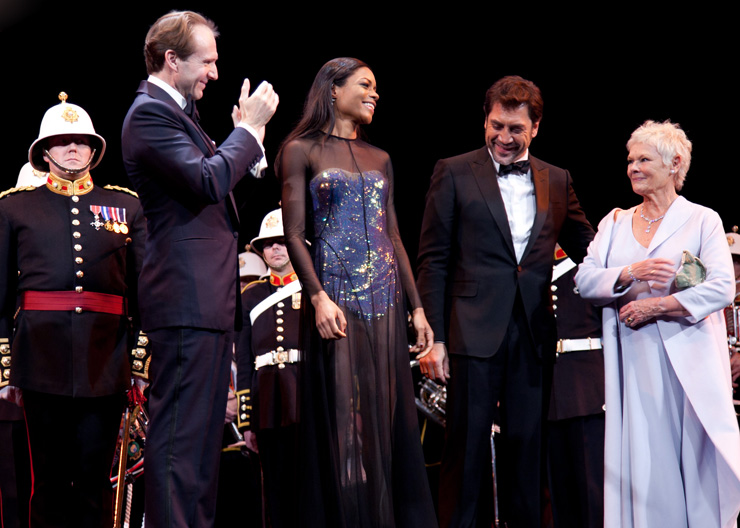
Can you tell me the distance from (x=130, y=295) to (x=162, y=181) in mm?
1218

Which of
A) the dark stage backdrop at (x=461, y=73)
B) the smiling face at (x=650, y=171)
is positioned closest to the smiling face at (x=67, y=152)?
the dark stage backdrop at (x=461, y=73)

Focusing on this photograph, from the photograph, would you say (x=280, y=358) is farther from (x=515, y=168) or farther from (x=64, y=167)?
(x=515, y=168)

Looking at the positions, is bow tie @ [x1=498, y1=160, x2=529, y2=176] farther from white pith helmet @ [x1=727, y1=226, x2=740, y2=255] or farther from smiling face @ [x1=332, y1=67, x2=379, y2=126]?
white pith helmet @ [x1=727, y1=226, x2=740, y2=255]

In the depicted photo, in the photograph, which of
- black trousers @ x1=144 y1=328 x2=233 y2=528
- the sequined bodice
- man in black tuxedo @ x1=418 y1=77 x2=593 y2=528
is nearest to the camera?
black trousers @ x1=144 y1=328 x2=233 y2=528

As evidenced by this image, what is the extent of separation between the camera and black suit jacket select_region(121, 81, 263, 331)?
8.49 feet

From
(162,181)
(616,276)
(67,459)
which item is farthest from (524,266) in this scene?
(67,459)

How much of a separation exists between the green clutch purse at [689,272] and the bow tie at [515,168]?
0.73 meters

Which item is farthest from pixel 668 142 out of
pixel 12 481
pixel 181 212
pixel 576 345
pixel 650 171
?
A: pixel 12 481

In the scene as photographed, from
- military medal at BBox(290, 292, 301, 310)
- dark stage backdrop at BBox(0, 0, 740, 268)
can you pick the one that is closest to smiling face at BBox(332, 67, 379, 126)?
military medal at BBox(290, 292, 301, 310)

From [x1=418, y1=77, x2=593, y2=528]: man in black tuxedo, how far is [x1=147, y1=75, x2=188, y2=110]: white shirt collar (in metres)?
1.16

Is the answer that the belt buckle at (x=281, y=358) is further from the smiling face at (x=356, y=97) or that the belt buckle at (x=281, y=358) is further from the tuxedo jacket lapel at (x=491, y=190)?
the smiling face at (x=356, y=97)

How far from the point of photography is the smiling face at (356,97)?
3117 mm

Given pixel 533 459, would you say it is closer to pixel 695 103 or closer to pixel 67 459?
pixel 67 459

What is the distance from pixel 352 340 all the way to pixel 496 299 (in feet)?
2.34
